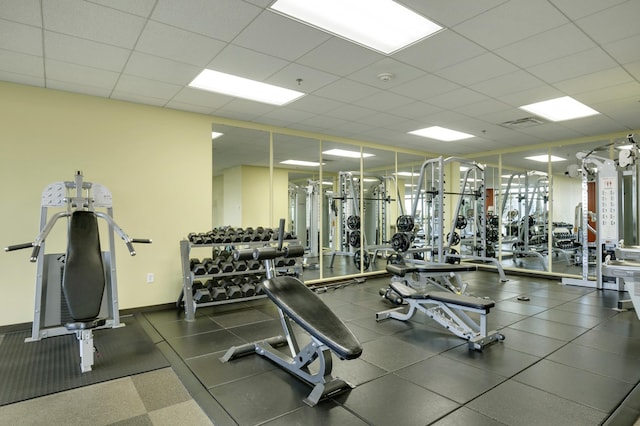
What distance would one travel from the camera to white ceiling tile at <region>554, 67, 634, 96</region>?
346 cm

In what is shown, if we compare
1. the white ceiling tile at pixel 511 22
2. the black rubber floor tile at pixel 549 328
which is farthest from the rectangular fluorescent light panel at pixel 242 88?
the black rubber floor tile at pixel 549 328

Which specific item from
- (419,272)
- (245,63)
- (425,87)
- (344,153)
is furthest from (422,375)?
(344,153)

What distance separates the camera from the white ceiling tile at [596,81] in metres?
3.46

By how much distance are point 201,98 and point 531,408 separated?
4.22 metres

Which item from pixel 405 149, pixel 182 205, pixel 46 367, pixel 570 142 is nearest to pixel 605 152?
pixel 570 142

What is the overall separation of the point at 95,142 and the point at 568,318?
583 cm

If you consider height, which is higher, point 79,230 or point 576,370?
point 79,230

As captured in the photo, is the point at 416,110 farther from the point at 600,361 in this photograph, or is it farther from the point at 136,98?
the point at 136,98

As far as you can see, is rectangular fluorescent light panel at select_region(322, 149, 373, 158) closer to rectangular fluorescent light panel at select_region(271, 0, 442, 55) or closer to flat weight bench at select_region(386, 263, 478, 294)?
flat weight bench at select_region(386, 263, 478, 294)

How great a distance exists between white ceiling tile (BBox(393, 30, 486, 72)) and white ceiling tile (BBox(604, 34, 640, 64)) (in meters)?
1.04

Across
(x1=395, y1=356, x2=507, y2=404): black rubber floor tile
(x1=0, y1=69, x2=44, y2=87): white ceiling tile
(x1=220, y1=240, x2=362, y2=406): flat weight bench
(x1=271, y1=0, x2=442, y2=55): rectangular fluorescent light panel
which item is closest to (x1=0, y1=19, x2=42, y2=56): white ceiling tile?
(x1=0, y1=69, x2=44, y2=87): white ceiling tile

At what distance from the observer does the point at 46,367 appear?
275cm

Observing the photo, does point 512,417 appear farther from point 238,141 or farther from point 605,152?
point 605,152

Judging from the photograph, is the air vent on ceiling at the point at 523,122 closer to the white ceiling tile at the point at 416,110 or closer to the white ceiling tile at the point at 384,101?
the white ceiling tile at the point at 416,110
